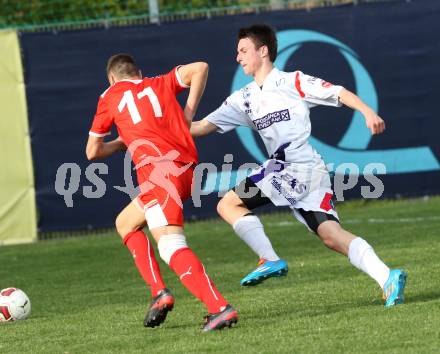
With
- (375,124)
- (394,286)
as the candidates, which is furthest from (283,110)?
(394,286)

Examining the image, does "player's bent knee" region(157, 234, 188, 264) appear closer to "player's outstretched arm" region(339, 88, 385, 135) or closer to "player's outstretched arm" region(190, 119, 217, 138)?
"player's outstretched arm" region(190, 119, 217, 138)

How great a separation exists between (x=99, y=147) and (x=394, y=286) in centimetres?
197

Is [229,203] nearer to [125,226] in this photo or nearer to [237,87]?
[125,226]

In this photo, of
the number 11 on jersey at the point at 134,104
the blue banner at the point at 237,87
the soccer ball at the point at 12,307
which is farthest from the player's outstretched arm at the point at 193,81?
the blue banner at the point at 237,87

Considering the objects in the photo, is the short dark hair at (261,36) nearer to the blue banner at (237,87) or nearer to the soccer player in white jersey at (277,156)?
the soccer player in white jersey at (277,156)

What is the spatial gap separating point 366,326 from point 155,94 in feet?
6.24

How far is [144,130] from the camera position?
22.8 ft

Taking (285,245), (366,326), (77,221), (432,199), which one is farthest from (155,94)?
(432,199)

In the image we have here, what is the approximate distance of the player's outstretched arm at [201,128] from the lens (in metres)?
7.64

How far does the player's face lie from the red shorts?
2.93ft

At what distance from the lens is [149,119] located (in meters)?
6.96

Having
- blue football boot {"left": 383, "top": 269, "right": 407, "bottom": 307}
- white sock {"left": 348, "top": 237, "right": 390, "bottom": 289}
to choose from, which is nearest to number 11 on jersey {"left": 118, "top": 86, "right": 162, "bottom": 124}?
white sock {"left": 348, "top": 237, "right": 390, "bottom": 289}

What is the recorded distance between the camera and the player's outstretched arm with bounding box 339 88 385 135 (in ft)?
21.3

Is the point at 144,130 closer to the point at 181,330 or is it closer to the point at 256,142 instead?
the point at 181,330
